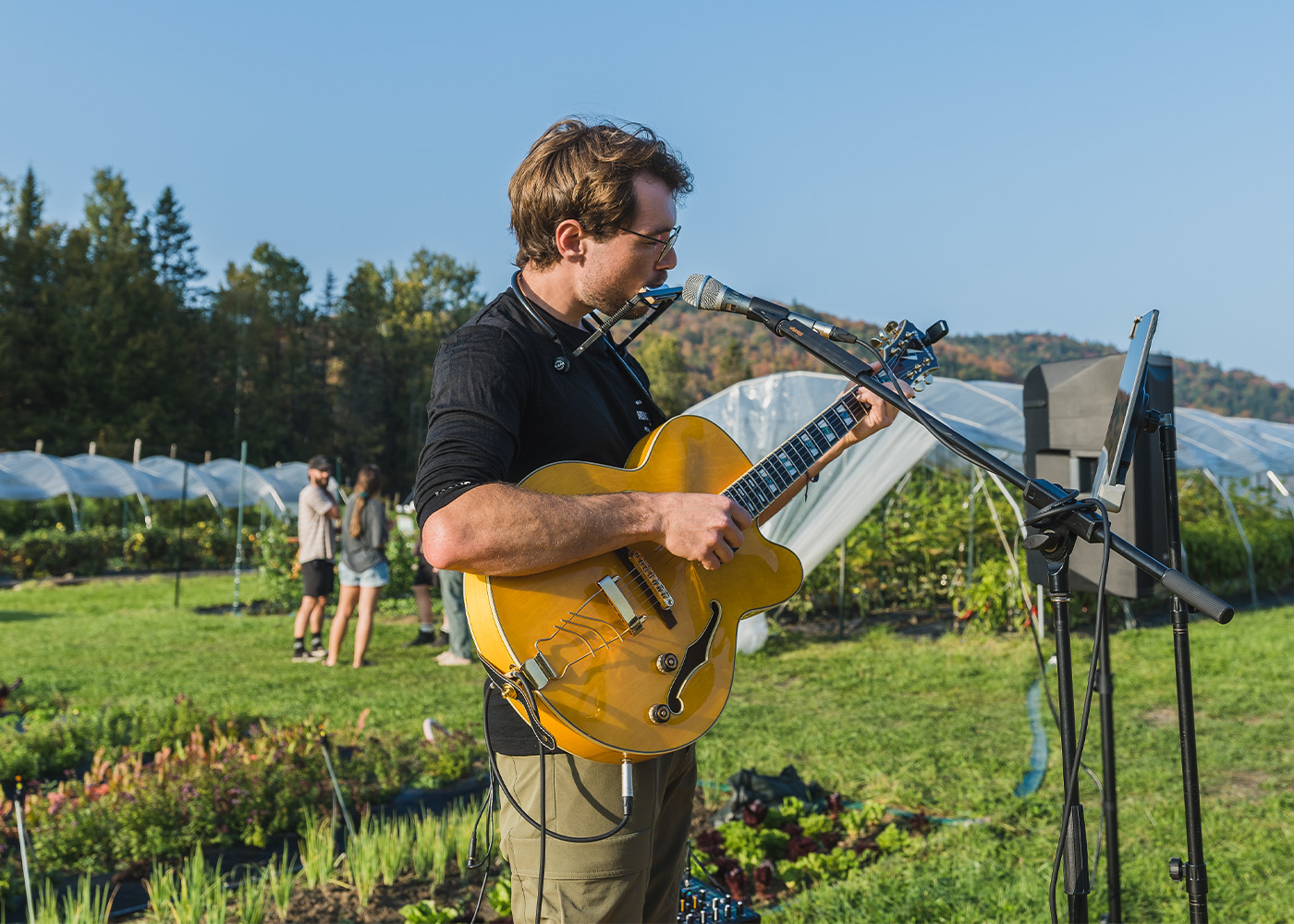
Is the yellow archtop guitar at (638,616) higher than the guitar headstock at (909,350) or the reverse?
the reverse

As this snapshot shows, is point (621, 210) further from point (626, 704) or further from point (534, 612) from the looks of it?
point (626, 704)

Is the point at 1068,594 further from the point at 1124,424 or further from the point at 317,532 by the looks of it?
the point at 317,532

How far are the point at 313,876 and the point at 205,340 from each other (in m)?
48.2

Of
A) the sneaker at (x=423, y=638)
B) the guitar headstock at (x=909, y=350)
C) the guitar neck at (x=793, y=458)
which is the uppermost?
the guitar headstock at (x=909, y=350)

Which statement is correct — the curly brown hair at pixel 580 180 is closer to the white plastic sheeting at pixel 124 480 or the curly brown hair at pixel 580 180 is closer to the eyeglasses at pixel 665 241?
the eyeglasses at pixel 665 241

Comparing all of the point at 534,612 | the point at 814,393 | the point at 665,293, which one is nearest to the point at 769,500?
the point at 665,293

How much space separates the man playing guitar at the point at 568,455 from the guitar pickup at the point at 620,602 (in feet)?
0.33

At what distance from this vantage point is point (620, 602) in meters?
1.77

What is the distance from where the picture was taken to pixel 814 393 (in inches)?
354

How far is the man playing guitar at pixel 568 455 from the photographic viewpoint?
163cm

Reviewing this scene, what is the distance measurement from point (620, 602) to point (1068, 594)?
0.81 m

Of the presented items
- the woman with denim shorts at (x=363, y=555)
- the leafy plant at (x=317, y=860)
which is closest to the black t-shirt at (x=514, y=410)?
the leafy plant at (x=317, y=860)

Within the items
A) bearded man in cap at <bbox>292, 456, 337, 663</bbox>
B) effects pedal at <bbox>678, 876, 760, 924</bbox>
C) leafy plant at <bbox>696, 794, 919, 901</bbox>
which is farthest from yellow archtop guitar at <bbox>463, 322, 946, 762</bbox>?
bearded man in cap at <bbox>292, 456, 337, 663</bbox>

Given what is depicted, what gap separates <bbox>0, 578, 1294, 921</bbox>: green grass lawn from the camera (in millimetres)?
3453
